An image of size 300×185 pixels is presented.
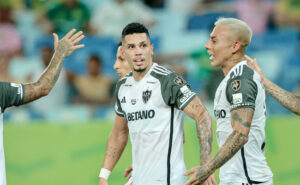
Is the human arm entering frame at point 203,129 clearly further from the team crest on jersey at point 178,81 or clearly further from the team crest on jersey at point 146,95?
the team crest on jersey at point 146,95

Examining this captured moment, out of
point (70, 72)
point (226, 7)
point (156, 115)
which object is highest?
point (226, 7)

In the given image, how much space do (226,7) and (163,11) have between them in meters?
1.32

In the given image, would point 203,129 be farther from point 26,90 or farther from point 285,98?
point 26,90

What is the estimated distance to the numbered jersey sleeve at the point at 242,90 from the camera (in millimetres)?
4570

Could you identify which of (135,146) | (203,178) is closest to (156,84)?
(135,146)

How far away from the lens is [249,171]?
4.83 metres

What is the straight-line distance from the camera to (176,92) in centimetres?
487

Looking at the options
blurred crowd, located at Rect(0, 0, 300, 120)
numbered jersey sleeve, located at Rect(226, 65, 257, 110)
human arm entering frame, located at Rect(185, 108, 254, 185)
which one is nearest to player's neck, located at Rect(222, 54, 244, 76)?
numbered jersey sleeve, located at Rect(226, 65, 257, 110)

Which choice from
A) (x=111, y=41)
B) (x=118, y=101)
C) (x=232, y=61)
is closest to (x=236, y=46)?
(x=232, y=61)

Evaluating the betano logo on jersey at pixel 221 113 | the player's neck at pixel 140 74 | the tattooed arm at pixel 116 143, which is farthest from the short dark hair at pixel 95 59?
the betano logo on jersey at pixel 221 113

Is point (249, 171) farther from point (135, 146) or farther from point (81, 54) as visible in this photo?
point (81, 54)

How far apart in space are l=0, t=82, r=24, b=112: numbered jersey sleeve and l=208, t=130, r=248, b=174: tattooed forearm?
1.71 m

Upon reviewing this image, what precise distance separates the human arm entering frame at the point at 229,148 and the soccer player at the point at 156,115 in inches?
9.0

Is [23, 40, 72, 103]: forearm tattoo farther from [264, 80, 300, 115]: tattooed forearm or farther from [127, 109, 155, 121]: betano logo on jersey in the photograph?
[264, 80, 300, 115]: tattooed forearm
